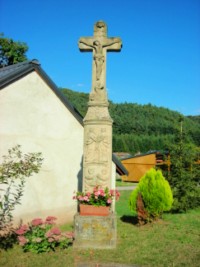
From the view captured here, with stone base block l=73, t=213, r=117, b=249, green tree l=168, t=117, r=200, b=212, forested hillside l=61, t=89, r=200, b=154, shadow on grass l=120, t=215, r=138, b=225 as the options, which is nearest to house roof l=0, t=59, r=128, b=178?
shadow on grass l=120, t=215, r=138, b=225

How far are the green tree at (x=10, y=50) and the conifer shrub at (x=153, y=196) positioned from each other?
16767 millimetres

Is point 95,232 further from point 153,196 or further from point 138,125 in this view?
point 138,125

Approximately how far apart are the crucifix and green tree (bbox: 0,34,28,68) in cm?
1639

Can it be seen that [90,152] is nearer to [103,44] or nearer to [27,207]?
[103,44]

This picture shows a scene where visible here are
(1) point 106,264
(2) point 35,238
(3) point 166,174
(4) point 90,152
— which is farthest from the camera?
(3) point 166,174

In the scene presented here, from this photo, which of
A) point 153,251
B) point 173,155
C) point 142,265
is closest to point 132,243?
point 153,251

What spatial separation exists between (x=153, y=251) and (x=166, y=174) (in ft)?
22.8

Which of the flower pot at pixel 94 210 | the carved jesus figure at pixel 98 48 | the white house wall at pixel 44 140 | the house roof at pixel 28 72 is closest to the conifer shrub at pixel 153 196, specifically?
the white house wall at pixel 44 140

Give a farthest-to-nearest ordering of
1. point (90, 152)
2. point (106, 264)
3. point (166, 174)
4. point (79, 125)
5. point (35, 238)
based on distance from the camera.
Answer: point (166, 174), point (79, 125), point (90, 152), point (35, 238), point (106, 264)

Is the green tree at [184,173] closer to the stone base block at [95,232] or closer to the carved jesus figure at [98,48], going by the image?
the stone base block at [95,232]

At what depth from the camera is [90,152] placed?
23.9 feet

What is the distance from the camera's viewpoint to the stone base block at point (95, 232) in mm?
6773

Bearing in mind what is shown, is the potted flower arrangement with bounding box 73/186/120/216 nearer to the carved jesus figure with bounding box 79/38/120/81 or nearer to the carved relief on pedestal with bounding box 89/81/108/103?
the carved relief on pedestal with bounding box 89/81/108/103

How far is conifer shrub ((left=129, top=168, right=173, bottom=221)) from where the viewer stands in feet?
30.9
